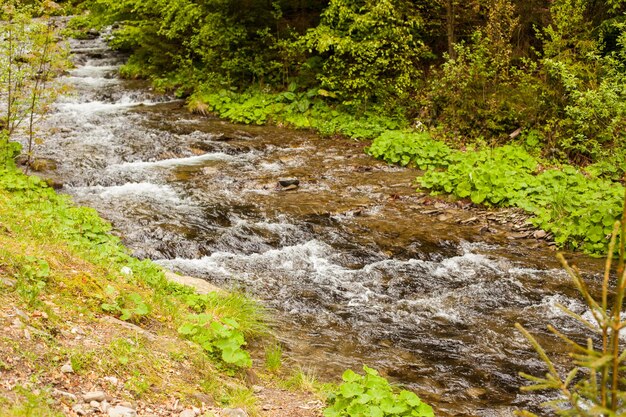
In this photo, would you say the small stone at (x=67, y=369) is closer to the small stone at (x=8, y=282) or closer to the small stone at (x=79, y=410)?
the small stone at (x=79, y=410)

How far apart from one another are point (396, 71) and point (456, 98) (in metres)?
→ 2.25

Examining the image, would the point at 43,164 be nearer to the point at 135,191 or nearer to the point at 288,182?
the point at 135,191

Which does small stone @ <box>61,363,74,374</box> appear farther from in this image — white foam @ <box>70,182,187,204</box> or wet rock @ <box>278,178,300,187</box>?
wet rock @ <box>278,178,300,187</box>

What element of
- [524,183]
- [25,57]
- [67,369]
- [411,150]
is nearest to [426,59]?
[411,150]

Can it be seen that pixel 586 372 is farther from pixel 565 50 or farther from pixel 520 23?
pixel 520 23

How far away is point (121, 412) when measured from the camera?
348cm

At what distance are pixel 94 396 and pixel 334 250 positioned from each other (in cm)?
519

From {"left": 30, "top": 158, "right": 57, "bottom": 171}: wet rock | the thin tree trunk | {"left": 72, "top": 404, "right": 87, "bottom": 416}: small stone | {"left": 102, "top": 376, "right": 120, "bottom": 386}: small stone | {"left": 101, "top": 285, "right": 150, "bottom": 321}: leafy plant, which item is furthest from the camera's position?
the thin tree trunk

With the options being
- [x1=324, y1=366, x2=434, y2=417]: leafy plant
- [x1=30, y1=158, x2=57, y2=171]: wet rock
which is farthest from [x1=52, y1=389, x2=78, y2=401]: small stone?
[x1=30, y1=158, x2=57, y2=171]: wet rock

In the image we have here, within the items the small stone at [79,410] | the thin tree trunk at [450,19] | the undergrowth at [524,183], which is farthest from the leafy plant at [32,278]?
the thin tree trunk at [450,19]

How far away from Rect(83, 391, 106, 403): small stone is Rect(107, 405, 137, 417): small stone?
0.37 feet

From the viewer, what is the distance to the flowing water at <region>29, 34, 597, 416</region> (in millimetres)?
5820

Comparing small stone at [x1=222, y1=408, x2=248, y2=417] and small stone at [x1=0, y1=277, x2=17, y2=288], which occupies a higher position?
small stone at [x1=0, y1=277, x2=17, y2=288]

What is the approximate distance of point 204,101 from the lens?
16.9m
